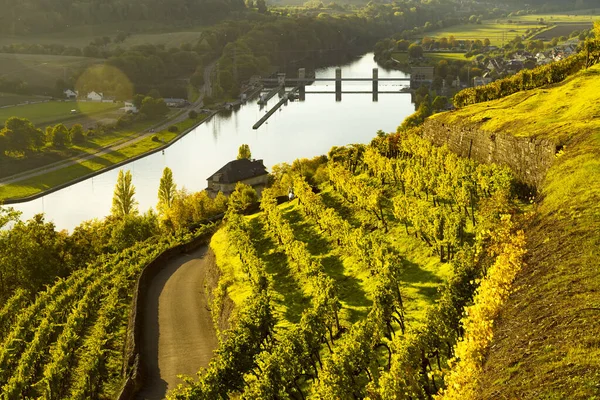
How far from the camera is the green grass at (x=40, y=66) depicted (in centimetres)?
11731

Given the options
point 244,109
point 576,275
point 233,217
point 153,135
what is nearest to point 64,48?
point 244,109

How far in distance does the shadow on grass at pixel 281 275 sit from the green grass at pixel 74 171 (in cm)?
4097

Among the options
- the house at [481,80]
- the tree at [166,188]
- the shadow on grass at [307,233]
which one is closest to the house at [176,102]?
the house at [481,80]

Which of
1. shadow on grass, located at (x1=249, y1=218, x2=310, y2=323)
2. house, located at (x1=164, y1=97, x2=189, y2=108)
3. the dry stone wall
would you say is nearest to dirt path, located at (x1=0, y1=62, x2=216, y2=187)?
house, located at (x1=164, y1=97, x2=189, y2=108)

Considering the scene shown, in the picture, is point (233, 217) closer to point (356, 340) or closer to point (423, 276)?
point (423, 276)

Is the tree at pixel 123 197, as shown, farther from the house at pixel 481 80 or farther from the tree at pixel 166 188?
the house at pixel 481 80

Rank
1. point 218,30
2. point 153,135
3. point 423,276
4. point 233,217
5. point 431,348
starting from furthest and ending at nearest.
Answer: point 218,30
point 153,135
point 233,217
point 423,276
point 431,348

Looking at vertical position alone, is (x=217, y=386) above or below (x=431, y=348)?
below

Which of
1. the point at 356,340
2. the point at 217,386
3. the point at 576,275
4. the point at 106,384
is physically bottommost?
→ the point at 106,384

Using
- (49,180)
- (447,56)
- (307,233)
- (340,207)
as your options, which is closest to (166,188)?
(49,180)

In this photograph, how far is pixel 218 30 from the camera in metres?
154

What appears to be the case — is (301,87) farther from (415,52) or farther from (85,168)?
(85,168)

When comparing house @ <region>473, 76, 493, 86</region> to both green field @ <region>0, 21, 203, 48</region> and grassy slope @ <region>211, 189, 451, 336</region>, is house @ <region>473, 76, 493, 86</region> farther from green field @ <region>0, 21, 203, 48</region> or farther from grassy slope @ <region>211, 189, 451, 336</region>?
grassy slope @ <region>211, 189, 451, 336</region>

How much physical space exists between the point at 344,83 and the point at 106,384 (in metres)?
111
